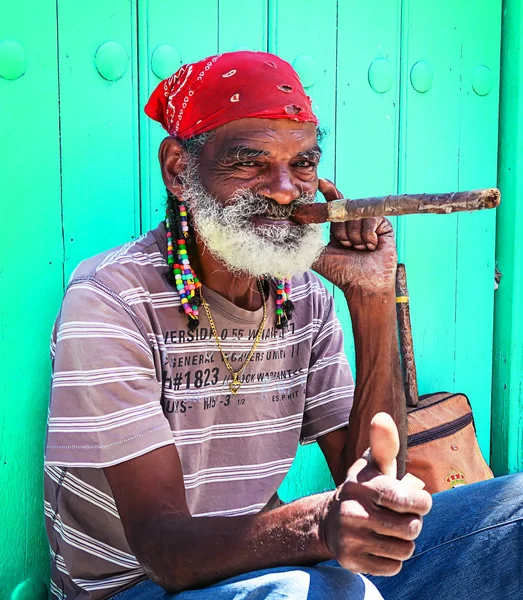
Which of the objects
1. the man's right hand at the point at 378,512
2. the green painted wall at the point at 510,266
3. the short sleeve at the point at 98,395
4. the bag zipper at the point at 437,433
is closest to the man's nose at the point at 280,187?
the short sleeve at the point at 98,395

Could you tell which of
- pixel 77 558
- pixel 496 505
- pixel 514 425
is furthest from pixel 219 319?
pixel 514 425

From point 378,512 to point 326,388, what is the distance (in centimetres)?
87

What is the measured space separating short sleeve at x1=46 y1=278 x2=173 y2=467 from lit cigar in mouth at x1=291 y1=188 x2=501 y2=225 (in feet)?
1.80

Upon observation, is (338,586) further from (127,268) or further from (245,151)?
(245,151)

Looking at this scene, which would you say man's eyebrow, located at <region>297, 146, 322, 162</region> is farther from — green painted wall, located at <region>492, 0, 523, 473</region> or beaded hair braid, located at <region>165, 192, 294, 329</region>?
green painted wall, located at <region>492, 0, 523, 473</region>

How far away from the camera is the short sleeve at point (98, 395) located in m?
1.56

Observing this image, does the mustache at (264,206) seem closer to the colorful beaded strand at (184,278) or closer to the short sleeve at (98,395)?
the colorful beaded strand at (184,278)

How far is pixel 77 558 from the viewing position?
1.73 m

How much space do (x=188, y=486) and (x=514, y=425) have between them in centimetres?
167

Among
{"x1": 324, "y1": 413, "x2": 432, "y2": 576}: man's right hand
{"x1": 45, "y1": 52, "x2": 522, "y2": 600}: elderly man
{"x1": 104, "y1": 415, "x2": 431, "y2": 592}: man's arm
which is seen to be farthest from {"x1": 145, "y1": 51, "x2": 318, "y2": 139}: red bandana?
{"x1": 324, "y1": 413, "x2": 432, "y2": 576}: man's right hand

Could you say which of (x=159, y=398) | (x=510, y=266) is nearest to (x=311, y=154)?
(x=159, y=398)

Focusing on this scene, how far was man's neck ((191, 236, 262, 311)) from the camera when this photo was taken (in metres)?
1.93

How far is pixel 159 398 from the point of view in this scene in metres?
1.69

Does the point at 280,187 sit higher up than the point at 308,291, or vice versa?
the point at 280,187
